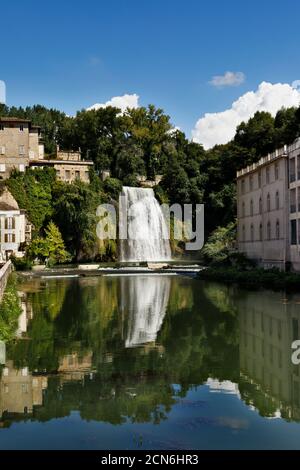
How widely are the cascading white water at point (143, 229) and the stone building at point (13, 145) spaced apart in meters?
12.1

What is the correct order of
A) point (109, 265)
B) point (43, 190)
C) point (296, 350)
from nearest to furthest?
point (296, 350) → point (109, 265) → point (43, 190)

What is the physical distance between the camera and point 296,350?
1448cm

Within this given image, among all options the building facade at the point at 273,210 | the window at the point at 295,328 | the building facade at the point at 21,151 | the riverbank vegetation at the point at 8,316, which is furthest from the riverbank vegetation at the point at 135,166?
the window at the point at 295,328

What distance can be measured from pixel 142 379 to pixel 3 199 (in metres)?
45.5

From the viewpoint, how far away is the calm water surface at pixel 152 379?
8.45 m

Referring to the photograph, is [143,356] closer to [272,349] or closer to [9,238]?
[272,349]

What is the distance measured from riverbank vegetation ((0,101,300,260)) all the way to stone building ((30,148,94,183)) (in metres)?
1.32

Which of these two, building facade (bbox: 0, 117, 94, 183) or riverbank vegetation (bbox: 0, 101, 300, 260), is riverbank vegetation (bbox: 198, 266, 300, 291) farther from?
building facade (bbox: 0, 117, 94, 183)

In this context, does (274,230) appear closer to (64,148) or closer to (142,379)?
(142,379)

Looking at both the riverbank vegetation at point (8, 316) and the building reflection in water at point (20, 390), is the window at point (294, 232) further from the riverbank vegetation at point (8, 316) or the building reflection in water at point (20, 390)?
the building reflection in water at point (20, 390)

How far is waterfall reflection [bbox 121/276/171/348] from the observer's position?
17.0 metres

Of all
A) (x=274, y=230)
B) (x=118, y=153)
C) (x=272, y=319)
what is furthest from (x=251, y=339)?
(x=118, y=153)

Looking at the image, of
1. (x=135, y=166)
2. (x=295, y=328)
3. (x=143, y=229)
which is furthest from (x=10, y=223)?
(x=295, y=328)
